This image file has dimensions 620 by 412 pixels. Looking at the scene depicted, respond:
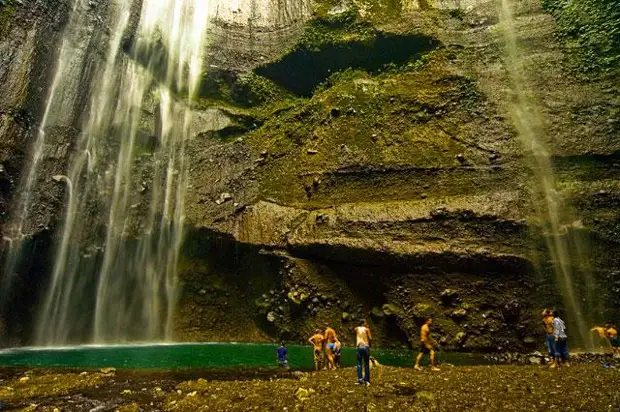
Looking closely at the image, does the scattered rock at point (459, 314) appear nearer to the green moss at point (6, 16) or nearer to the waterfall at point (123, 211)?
the waterfall at point (123, 211)

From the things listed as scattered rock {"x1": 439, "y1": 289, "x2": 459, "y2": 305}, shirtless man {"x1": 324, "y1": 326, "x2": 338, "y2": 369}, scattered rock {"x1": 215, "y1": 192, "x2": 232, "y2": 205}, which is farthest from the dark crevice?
shirtless man {"x1": 324, "y1": 326, "x2": 338, "y2": 369}

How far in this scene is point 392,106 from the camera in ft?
83.7

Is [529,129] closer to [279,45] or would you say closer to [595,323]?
[595,323]

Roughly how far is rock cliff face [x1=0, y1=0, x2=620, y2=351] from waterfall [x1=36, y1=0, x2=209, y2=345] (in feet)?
3.29

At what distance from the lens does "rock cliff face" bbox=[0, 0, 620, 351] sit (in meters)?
19.0

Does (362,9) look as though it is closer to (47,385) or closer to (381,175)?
(381,175)

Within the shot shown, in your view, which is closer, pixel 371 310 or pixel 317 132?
pixel 371 310

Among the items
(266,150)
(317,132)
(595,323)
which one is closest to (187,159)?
(266,150)

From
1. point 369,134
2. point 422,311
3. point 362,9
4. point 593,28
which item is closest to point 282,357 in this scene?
point 422,311

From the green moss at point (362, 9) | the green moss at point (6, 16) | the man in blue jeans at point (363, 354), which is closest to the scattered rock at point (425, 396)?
the man in blue jeans at point (363, 354)

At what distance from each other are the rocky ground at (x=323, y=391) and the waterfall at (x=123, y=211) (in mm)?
10864

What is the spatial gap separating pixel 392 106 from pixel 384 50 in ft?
18.9

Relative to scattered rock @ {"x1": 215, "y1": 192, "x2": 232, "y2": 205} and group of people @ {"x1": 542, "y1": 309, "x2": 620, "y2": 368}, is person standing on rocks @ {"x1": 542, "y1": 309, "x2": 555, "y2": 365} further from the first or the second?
scattered rock @ {"x1": 215, "y1": 192, "x2": 232, "y2": 205}

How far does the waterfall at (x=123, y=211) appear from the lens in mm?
22688
